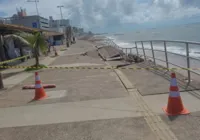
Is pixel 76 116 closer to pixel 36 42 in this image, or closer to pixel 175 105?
pixel 175 105

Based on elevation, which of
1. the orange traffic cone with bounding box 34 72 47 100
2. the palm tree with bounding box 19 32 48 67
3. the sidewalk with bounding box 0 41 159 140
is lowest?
the sidewalk with bounding box 0 41 159 140

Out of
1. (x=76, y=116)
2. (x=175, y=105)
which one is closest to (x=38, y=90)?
(x=76, y=116)

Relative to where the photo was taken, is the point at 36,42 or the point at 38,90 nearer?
the point at 38,90

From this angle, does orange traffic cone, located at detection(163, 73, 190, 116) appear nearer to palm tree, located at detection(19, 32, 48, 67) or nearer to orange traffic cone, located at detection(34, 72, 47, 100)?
orange traffic cone, located at detection(34, 72, 47, 100)

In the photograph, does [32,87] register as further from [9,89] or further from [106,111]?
[106,111]

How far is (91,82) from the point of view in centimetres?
846

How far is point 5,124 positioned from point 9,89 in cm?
393

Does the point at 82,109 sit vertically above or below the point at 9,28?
below

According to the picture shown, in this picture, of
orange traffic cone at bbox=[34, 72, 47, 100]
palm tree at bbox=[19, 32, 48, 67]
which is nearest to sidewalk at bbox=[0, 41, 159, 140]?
orange traffic cone at bbox=[34, 72, 47, 100]

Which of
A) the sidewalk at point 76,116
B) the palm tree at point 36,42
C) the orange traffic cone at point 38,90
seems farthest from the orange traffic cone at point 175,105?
the palm tree at point 36,42

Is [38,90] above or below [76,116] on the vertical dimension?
above

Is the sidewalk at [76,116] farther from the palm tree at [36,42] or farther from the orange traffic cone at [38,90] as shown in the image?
the palm tree at [36,42]

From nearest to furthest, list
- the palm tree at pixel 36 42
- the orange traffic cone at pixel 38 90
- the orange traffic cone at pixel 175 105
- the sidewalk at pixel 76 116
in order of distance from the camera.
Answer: the sidewalk at pixel 76 116 → the orange traffic cone at pixel 175 105 → the orange traffic cone at pixel 38 90 → the palm tree at pixel 36 42

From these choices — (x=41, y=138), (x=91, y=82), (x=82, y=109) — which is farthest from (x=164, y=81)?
(x=41, y=138)
